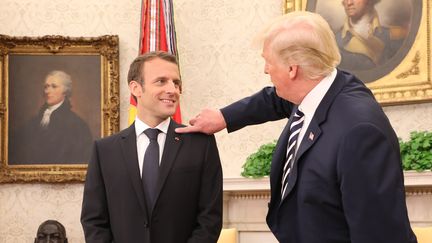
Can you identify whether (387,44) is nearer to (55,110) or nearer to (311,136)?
(55,110)

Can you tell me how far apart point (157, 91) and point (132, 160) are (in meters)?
0.38

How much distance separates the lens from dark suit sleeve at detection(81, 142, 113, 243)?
348cm

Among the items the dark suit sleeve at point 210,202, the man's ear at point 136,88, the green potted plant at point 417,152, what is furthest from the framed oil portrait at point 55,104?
the dark suit sleeve at point 210,202

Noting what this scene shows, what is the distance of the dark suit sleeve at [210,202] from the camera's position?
345cm

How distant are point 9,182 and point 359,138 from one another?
544 centimetres

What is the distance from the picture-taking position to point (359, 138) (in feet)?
7.58

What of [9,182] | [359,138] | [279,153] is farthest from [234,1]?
[359,138]

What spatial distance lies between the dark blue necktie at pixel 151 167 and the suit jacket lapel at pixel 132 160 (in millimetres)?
39

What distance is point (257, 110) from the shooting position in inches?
134

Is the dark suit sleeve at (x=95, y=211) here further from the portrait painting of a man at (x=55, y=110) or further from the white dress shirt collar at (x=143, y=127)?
the portrait painting of a man at (x=55, y=110)

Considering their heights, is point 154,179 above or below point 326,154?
below

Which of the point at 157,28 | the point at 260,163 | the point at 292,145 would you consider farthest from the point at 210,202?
the point at 157,28

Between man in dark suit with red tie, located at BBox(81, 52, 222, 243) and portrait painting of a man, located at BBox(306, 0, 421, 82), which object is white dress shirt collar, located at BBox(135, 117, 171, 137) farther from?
portrait painting of a man, located at BBox(306, 0, 421, 82)

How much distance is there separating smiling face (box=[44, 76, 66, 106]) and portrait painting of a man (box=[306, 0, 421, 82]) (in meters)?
2.69
